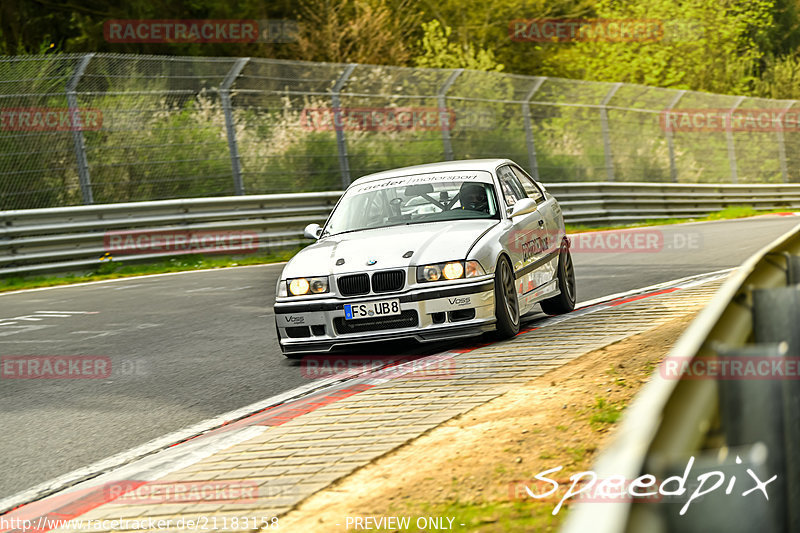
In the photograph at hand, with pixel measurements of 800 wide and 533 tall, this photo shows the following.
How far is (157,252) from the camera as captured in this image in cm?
1731

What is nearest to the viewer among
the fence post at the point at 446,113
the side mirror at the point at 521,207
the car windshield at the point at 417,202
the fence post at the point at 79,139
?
the side mirror at the point at 521,207

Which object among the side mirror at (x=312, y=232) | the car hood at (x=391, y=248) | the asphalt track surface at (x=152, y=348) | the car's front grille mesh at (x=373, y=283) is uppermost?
the side mirror at (x=312, y=232)

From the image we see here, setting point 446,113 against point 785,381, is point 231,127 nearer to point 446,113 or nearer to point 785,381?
point 446,113

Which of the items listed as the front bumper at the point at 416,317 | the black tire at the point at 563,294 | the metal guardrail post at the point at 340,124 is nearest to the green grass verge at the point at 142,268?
the metal guardrail post at the point at 340,124

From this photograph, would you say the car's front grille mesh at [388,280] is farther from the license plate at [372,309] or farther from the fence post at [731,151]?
the fence post at [731,151]

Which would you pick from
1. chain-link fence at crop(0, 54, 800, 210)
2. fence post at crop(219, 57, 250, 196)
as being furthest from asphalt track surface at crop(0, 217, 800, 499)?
chain-link fence at crop(0, 54, 800, 210)

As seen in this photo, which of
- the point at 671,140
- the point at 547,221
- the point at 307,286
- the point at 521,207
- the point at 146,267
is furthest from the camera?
the point at 671,140

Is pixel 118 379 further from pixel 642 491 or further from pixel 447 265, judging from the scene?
pixel 642 491

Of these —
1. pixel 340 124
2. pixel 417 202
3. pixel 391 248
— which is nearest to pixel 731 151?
pixel 340 124

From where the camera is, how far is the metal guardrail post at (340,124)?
20.5 metres

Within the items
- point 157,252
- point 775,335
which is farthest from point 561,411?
point 157,252

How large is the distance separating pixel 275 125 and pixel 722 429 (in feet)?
57.9

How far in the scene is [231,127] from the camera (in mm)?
18953

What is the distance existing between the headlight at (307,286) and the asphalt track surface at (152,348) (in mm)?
579
